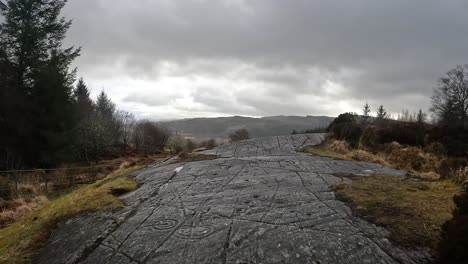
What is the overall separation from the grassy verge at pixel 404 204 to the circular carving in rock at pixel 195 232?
226cm

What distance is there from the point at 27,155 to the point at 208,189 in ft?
64.5

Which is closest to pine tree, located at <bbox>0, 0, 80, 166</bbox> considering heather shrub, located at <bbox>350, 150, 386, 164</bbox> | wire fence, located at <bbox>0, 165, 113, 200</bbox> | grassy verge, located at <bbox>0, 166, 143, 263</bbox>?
wire fence, located at <bbox>0, 165, 113, 200</bbox>

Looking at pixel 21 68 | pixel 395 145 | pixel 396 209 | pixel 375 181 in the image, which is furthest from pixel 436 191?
pixel 21 68

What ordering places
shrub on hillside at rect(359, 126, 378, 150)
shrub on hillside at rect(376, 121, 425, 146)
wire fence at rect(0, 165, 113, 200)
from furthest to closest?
1. shrub on hillside at rect(376, 121, 425, 146)
2. shrub on hillside at rect(359, 126, 378, 150)
3. wire fence at rect(0, 165, 113, 200)

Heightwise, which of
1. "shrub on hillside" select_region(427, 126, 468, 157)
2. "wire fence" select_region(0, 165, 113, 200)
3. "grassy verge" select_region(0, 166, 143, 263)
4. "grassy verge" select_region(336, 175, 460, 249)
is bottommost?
"wire fence" select_region(0, 165, 113, 200)

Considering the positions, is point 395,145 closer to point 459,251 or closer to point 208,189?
point 208,189

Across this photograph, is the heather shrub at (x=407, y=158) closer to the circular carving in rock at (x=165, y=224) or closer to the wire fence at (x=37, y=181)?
the circular carving in rock at (x=165, y=224)

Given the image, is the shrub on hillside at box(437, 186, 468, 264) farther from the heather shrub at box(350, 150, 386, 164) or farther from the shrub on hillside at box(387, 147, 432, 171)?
the shrub on hillside at box(387, 147, 432, 171)

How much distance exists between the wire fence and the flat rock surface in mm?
8542

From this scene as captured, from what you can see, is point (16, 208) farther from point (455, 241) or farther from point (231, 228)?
point (455, 241)

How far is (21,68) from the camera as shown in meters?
24.0

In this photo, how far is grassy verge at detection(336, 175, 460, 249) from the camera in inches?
183

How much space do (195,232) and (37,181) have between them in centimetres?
1372

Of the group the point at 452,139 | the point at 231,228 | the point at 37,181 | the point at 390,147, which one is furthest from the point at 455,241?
the point at 37,181
